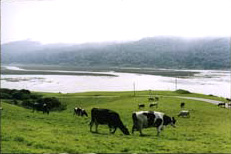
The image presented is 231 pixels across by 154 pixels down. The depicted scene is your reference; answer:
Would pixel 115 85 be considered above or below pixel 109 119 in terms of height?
below

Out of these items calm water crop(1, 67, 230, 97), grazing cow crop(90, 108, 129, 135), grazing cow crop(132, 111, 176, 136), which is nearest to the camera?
grazing cow crop(90, 108, 129, 135)

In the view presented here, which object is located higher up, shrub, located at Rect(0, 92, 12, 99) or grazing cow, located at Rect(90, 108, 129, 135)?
grazing cow, located at Rect(90, 108, 129, 135)

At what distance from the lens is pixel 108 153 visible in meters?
13.6

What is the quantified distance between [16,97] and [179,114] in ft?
128

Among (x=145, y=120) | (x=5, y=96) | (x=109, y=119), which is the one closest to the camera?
(x=109, y=119)

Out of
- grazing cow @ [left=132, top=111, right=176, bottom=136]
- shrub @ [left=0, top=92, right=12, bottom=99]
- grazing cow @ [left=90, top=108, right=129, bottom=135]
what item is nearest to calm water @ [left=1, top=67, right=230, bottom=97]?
shrub @ [left=0, top=92, right=12, bottom=99]

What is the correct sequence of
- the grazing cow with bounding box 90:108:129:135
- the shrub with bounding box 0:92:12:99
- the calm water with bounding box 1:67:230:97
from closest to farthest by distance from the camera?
the grazing cow with bounding box 90:108:129:135
the shrub with bounding box 0:92:12:99
the calm water with bounding box 1:67:230:97

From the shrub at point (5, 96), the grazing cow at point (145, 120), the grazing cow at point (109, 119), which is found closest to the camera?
the grazing cow at point (109, 119)

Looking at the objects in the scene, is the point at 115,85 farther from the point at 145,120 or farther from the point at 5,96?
the point at 145,120

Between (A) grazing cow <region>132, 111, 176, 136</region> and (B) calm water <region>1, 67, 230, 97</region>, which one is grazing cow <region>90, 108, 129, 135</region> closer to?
(A) grazing cow <region>132, 111, 176, 136</region>

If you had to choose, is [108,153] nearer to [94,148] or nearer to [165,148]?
[94,148]

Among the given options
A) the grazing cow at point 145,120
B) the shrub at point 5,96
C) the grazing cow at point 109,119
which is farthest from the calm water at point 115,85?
the grazing cow at point 109,119

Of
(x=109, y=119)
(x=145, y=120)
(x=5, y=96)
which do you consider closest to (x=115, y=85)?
(x=5, y=96)

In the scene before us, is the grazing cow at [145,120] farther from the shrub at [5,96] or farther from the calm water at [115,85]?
the calm water at [115,85]
